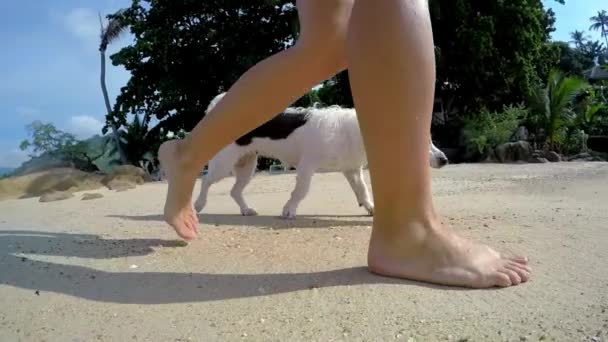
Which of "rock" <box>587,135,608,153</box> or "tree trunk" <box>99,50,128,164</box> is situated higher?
"tree trunk" <box>99,50,128,164</box>

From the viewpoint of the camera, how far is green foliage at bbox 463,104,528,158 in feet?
54.7

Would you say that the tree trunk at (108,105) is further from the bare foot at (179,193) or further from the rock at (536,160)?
the bare foot at (179,193)

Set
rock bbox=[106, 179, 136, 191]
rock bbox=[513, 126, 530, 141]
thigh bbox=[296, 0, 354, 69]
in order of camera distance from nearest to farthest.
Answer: thigh bbox=[296, 0, 354, 69] → rock bbox=[106, 179, 136, 191] → rock bbox=[513, 126, 530, 141]

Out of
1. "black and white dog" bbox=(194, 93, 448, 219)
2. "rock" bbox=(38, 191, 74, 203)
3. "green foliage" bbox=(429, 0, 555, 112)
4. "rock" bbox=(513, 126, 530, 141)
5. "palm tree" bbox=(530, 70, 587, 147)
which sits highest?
"green foliage" bbox=(429, 0, 555, 112)

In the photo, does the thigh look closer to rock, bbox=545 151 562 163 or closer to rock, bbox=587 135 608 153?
rock, bbox=545 151 562 163

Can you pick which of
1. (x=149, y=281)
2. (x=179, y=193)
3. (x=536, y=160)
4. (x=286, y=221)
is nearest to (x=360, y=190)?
(x=286, y=221)

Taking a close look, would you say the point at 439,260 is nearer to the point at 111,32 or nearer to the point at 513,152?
the point at 513,152

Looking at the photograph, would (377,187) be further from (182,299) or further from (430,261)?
(182,299)

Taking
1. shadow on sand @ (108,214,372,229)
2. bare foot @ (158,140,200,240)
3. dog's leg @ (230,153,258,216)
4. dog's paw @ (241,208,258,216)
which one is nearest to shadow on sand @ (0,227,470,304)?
bare foot @ (158,140,200,240)

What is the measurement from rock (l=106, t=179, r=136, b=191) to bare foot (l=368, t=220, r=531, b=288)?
784 cm

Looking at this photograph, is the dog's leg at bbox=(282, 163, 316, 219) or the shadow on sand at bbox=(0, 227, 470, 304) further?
the dog's leg at bbox=(282, 163, 316, 219)

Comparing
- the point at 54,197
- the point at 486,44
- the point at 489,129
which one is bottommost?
the point at 54,197

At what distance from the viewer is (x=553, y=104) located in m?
18.1

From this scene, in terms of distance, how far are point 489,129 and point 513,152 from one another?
4.66ft
